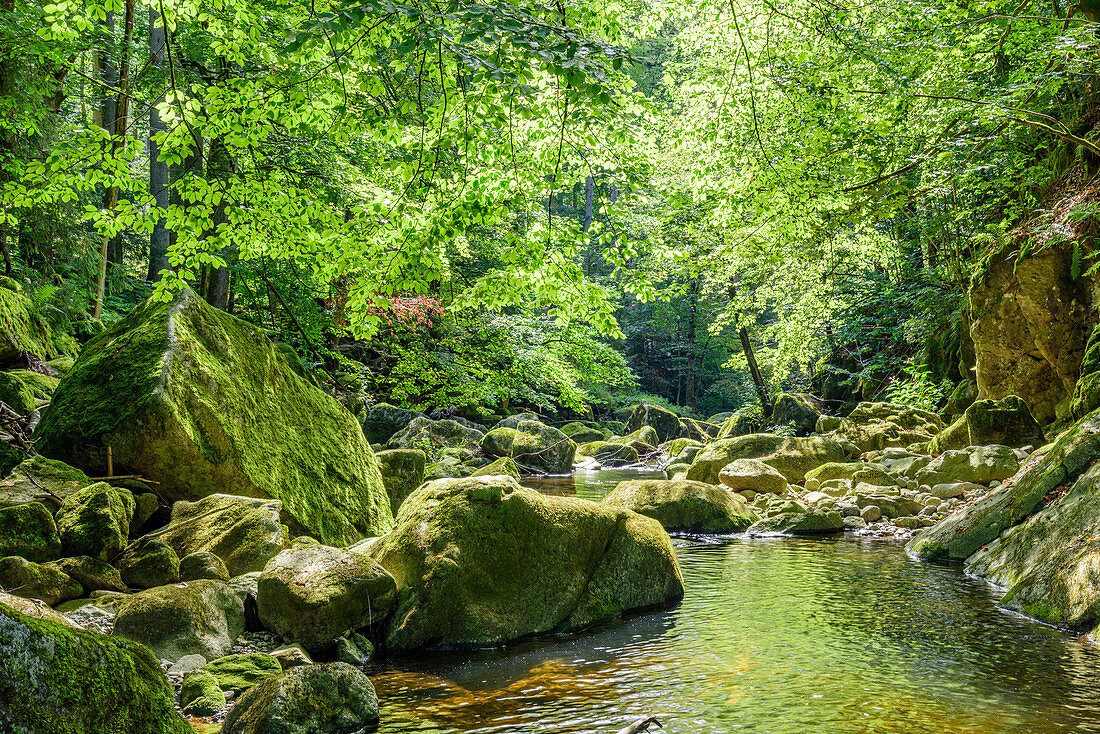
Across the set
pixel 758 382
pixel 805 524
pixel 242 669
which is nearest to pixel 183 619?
pixel 242 669

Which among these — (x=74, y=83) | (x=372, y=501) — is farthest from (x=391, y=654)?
(x=74, y=83)

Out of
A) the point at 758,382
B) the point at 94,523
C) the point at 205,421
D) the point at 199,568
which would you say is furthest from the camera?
the point at 758,382

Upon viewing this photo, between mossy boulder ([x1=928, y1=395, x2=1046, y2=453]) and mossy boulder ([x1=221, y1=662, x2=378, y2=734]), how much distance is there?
12786 mm

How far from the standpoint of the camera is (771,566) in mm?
9531

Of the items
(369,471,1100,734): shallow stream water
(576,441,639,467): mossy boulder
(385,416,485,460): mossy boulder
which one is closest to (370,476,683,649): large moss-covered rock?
(369,471,1100,734): shallow stream water

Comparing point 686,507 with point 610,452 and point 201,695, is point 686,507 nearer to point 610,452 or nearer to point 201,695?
point 201,695

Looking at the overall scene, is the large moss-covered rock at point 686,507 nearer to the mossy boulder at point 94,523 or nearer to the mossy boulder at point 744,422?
the mossy boulder at point 94,523

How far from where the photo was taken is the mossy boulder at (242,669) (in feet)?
15.7

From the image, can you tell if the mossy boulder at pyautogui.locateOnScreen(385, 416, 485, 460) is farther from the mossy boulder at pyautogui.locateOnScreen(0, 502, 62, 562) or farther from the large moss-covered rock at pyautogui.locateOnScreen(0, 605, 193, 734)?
the large moss-covered rock at pyautogui.locateOnScreen(0, 605, 193, 734)

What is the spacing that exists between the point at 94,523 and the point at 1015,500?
34.6 ft

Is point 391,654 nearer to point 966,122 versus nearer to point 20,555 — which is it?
point 20,555

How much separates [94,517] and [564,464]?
16.8 meters

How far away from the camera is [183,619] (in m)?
5.23

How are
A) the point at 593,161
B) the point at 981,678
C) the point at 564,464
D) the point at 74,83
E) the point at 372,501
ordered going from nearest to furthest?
1. the point at 981,678
2. the point at 593,161
3. the point at 372,501
4. the point at 74,83
5. the point at 564,464
